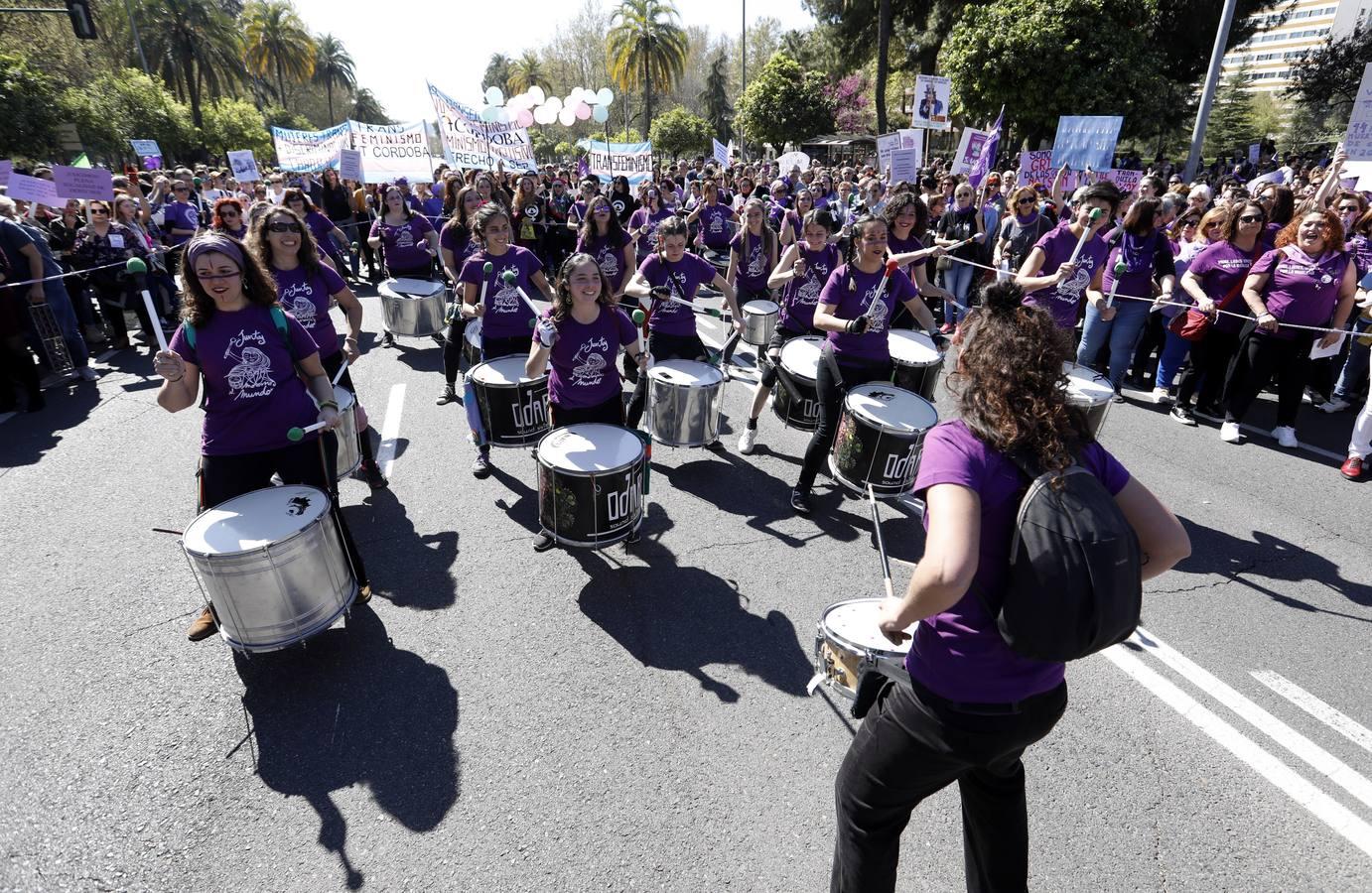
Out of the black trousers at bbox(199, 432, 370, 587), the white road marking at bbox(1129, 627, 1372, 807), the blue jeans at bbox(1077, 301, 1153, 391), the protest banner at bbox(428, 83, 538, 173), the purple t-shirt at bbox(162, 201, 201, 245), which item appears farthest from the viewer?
the protest banner at bbox(428, 83, 538, 173)

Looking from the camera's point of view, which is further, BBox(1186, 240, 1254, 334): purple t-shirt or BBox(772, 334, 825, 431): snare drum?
BBox(1186, 240, 1254, 334): purple t-shirt

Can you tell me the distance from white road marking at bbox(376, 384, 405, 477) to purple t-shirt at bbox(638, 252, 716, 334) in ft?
8.36

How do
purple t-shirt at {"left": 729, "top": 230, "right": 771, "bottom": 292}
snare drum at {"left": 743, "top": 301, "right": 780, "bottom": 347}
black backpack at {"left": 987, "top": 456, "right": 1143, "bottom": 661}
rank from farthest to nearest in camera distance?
snare drum at {"left": 743, "top": 301, "right": 780, "bottom": 347} < purple t-shirt at {"left": 729, "top": 230, "right": 771, "bottom": 292} < black backpack at {"left": 987, "top": 456, "right": 1143, "bottom": 661}

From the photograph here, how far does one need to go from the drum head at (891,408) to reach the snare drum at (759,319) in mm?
3379

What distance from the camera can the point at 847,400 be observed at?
459 cm

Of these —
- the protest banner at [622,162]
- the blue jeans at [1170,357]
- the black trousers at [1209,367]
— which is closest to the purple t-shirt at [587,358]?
the black trousers at [1209,367]

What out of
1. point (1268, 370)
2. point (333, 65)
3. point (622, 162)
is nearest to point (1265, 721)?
point (1268, 370)

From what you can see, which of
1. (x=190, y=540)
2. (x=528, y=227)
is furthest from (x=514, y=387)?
(x=528, y=227)

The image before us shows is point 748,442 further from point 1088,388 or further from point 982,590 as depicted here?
point 982,590

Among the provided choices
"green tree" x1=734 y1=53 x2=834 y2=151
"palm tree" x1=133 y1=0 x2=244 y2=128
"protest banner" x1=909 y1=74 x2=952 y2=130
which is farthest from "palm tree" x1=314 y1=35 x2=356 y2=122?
"protest banner" x1=909 y1=74 x2=952 y2=130

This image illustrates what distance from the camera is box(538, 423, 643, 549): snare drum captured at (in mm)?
3861

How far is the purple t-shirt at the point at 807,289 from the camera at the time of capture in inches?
241

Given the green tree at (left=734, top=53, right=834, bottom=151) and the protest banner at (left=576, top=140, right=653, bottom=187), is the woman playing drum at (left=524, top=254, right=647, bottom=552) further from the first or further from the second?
the green tree at (left=734, top=53, right=834, bottom=151)

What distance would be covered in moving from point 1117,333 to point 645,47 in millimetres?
44160
